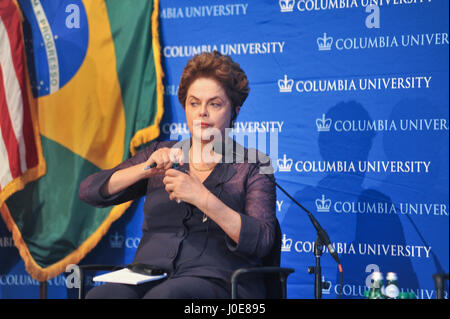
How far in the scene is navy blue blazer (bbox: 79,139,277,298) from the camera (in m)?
2.41

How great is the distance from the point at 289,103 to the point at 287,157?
14.7 inches

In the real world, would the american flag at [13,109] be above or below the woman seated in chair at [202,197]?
above

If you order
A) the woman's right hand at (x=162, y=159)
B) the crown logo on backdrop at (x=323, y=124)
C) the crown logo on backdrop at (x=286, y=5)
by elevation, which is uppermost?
the crown logo on backdrop at (x=286, y=5)

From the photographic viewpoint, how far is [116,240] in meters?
3.94

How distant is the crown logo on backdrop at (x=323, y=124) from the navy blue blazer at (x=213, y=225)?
98 cm

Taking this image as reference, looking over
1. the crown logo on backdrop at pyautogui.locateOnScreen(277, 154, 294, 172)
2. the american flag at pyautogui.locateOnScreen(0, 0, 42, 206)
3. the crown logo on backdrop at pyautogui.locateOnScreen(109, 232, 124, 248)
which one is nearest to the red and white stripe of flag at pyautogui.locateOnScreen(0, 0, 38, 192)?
the american flag at pyautogui.locateOnScreen(0, 0, 42, 206)

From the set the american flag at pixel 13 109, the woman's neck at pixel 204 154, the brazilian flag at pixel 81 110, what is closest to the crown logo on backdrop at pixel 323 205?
the woman's neck at pixel 204 154

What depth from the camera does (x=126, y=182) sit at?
2633mm

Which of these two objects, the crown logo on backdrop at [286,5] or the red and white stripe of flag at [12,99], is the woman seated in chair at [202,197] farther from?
the red and white stripe of flag at [12,99]

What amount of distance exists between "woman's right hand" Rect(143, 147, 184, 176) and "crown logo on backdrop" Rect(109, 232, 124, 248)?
1.49 metres

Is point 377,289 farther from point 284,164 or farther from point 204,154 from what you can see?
point 204,154

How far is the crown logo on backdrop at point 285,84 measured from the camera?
366 cm

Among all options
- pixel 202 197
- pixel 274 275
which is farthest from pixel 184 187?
pixel 274 275

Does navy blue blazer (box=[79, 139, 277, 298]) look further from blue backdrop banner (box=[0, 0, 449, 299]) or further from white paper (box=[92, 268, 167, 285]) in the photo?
blue backdrop banner (box=[0, 0, 449, 299])
